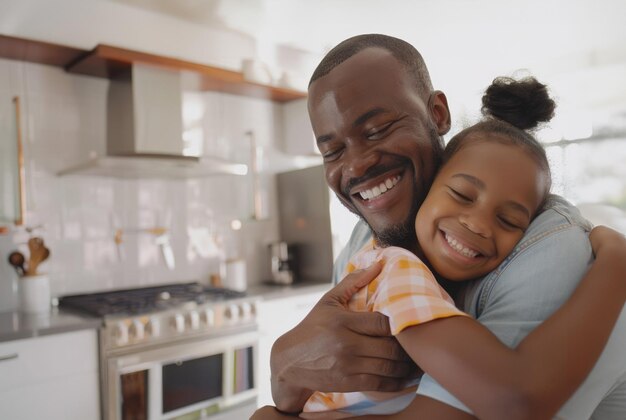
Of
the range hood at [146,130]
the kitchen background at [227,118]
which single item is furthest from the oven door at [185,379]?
the range hood at [146,130]

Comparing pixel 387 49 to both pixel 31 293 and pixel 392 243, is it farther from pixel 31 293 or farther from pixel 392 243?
pixel 31 293

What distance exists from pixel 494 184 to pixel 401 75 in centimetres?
29

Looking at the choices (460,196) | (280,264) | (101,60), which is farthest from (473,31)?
(460,196)

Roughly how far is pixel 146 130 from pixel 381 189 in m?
2.34

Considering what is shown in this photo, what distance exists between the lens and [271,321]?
10.7ft

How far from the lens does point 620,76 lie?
15.4 feet

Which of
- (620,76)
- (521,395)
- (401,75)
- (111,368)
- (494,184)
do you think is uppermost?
(620,76)

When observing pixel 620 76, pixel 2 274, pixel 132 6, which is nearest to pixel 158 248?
pixel 2 274

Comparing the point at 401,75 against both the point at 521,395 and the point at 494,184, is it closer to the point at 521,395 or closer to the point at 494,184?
the point at 494,184

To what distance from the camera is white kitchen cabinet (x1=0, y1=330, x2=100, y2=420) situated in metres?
2.20

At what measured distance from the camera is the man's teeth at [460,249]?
809mm

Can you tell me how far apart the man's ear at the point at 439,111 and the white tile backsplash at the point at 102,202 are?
105 inches

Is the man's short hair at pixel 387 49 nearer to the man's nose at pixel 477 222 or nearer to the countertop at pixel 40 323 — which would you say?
the man's nose at pixel 477 222

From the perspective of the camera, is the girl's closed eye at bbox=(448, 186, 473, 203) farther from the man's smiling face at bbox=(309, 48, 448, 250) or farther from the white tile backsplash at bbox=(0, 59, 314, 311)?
the white tile backsplash at bbox=(0, 59, 314, 311)
